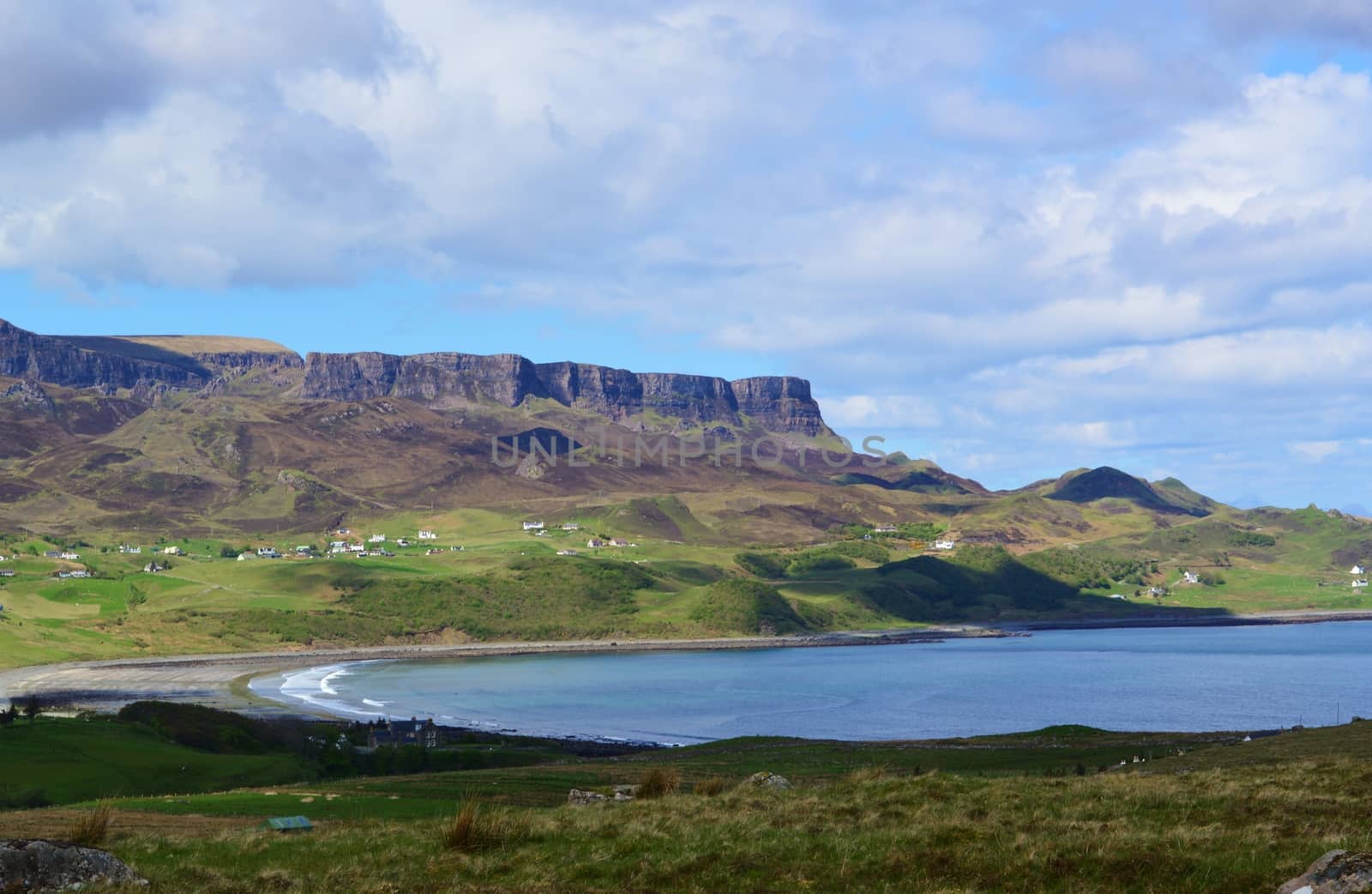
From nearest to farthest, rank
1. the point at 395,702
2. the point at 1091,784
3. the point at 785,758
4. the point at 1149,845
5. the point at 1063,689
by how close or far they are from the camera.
A: the point at 1149,845 < the point at 1091,784 < the point at 785,758 < the point at 395,702 < the point at 1063,689

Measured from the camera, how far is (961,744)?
73625 mm

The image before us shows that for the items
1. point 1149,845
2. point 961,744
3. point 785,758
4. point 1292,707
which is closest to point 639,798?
point 1149,845

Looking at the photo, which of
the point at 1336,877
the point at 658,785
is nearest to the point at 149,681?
the point at 658,785

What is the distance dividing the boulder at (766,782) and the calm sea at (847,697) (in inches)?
2883

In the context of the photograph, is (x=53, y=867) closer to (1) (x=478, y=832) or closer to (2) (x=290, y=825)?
(1) (x=478, y=832)

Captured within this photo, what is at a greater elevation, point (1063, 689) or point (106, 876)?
point (106, 876)

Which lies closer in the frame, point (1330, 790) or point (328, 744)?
point (1330, 790)

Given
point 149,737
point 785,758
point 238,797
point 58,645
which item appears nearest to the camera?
point 238,797

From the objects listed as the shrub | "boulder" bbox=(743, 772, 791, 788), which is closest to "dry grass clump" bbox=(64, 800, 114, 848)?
the shrub

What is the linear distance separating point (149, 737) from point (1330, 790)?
67.6 meters

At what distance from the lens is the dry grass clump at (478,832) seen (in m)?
18.9

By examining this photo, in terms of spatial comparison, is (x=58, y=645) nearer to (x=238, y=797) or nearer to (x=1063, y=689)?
(x=1063, y=689)

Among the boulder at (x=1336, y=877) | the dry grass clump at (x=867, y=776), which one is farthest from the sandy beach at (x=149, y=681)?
the boulder at (x=1336, y=877)

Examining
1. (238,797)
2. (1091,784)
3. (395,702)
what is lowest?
(395,702)
